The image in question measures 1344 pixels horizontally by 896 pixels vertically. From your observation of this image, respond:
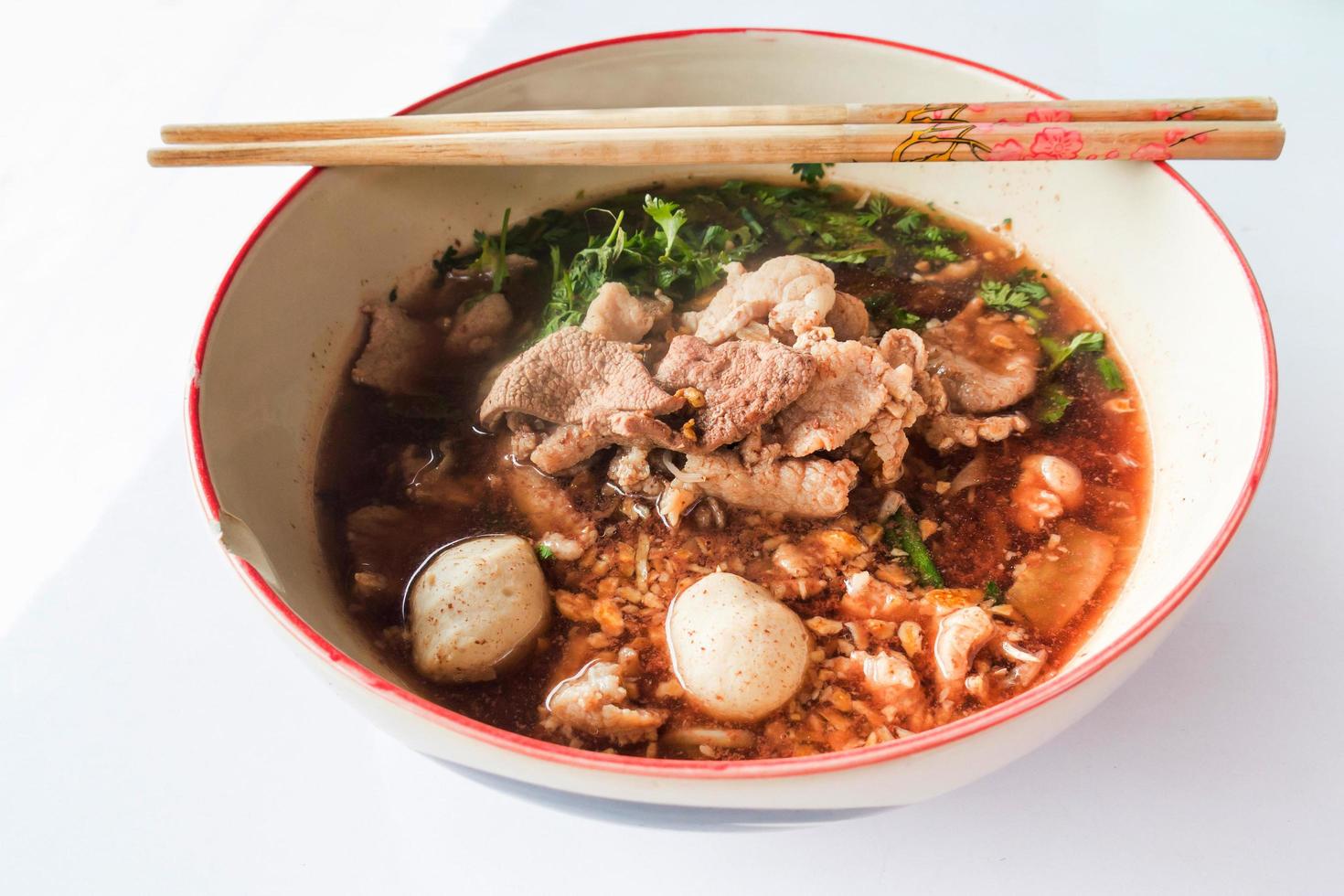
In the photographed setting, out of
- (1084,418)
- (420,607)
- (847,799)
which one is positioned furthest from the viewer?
(1084,418)

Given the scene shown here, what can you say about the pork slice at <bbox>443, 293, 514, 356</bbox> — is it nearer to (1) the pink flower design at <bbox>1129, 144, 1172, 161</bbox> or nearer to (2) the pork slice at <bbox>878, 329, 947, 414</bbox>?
(2) the pork slice at <bbox>878, 329, 947, 414</bbox>

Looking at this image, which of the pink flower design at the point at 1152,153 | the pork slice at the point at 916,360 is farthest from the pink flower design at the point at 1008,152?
the pork slice at the point at 916,360

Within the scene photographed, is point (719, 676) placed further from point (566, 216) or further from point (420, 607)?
point (566, 216)

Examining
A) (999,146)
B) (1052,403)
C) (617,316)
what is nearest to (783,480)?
(617,316)

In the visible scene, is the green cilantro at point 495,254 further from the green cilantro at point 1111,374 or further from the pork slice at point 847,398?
the green cilantro at point 1111,374

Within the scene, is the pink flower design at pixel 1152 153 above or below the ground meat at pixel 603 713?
above

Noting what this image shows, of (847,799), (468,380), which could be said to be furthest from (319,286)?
(847,799)

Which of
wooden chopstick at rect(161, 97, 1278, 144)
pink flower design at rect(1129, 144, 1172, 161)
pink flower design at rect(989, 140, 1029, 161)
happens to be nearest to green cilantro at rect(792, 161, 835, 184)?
wooden chopstick at rect(161, 97, 1278, 144)
